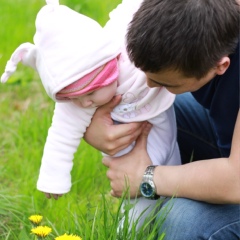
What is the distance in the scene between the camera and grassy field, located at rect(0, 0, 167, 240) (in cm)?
232

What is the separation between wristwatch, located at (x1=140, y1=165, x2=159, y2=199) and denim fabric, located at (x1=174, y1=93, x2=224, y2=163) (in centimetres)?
42

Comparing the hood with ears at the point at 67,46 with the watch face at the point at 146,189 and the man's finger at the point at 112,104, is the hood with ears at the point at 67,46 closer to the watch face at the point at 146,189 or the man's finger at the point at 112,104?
the man's finger at the point at 112,104

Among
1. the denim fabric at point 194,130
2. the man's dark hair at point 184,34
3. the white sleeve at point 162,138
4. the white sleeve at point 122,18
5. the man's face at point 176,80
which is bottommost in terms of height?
the denim fabric at point 194,130

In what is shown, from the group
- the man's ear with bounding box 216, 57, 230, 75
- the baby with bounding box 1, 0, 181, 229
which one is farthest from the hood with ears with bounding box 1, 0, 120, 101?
the man's ear with bounding box 216, 57, 230, 75

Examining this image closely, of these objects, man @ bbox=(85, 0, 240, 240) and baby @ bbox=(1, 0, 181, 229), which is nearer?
man @ bbox=(85, 0, 240, 240)

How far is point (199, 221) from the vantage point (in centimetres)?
232

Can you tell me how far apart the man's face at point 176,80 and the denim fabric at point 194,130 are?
0.59m

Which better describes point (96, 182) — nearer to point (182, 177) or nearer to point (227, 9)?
point (182, 177)

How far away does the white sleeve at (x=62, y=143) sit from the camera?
7.92 feet

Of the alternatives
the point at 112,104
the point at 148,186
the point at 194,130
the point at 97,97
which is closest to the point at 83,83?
the point at 97,97

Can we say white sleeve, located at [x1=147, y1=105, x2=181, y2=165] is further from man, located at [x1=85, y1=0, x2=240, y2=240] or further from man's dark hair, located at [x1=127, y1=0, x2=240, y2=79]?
man's dark hair, located at [x1=127, y1=0, x2=240, y2=79]

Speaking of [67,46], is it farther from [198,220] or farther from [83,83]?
[198,220]

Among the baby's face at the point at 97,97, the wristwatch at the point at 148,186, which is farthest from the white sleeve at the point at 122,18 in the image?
the wristwatch at the point at 148,186

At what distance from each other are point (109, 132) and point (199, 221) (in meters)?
0.43
